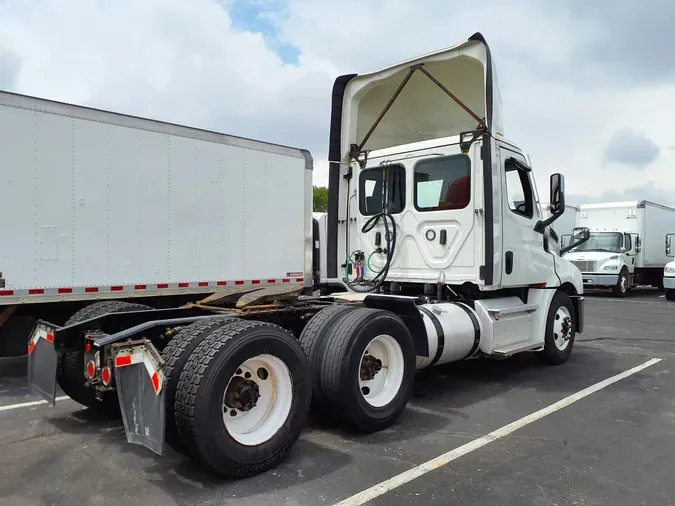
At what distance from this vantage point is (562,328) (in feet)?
25.5

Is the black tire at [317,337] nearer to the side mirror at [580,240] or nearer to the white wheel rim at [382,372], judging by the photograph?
the white wheel rim at [382,372]

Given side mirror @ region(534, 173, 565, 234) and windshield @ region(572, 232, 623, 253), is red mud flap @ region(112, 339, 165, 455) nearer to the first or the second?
side mirror @ region(534, 173, 565, 234)

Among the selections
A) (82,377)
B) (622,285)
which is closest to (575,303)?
(82,377)

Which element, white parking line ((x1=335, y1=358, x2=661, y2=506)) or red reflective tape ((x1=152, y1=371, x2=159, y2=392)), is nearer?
red reflective tape ((x1=152, y1=371, x2=159, y2=392))

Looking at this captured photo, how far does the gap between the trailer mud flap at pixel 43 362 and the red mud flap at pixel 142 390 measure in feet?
2.74

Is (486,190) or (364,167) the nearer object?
(486,190)

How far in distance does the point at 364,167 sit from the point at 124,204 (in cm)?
325

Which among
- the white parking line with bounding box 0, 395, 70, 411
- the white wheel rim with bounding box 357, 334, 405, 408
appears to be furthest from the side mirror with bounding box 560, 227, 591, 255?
the white parking line with bounding box 0, 395, 70, 411

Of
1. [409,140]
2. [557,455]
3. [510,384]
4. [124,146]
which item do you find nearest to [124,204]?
[124,146]

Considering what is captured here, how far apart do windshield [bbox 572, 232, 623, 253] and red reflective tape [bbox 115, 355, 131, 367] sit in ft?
66.1

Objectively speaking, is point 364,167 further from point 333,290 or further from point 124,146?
point 124,146

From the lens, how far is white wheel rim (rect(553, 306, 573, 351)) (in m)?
7.66

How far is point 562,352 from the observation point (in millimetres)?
7750

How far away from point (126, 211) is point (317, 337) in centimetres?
398
